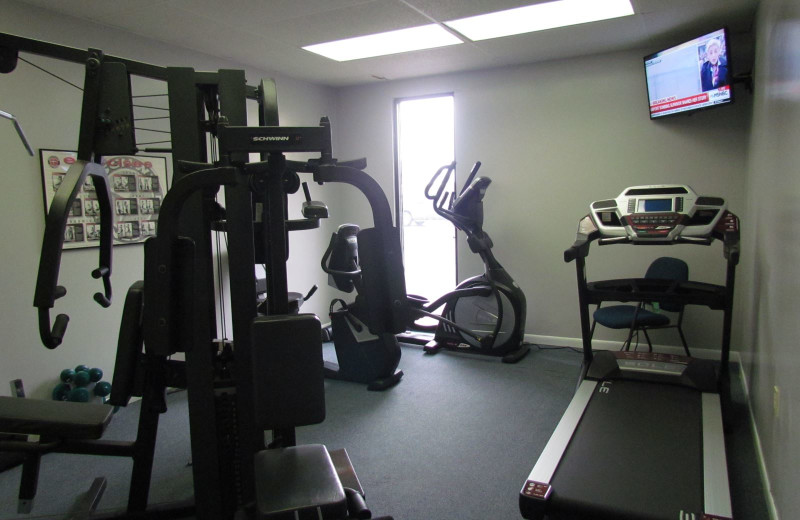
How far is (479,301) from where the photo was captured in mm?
4746

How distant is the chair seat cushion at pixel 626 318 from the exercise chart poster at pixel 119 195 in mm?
3209

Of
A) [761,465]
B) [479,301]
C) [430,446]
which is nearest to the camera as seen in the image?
[761,465]

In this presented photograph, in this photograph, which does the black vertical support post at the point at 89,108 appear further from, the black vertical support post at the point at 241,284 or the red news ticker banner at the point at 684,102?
the red news ticker banner at the point at 684,102

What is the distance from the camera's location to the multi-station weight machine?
5.52ft

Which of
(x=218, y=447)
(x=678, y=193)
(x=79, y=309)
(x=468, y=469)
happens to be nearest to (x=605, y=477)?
(x=468, y=469)

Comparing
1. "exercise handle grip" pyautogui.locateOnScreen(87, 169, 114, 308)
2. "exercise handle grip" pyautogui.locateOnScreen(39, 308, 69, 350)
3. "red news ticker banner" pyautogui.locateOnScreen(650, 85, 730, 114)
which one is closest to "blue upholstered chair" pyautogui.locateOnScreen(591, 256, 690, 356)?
"red news ticker banner" pyautogui.locateOnScreen(650, 85, 730, 114)

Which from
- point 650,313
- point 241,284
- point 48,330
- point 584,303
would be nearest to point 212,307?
point 241,284

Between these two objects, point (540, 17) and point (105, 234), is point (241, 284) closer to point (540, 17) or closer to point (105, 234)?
point (105, 234)

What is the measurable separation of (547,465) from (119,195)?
322cm

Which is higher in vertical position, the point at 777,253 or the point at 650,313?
the point at 777,253

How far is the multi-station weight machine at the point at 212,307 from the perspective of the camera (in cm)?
168

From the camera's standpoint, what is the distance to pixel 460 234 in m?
5.42

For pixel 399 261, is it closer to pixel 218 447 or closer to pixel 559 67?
pixel 218 447

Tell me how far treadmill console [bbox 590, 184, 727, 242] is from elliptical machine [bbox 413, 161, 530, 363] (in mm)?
1252
